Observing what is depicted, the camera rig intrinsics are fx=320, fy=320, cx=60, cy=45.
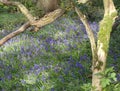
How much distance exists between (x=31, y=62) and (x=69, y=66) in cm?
94

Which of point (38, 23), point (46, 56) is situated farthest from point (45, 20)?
point (46, 56)

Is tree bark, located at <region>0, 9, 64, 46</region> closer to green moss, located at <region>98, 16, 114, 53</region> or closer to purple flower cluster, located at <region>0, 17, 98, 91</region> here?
green moss, located at <region>98, 16, 114, 53</region>

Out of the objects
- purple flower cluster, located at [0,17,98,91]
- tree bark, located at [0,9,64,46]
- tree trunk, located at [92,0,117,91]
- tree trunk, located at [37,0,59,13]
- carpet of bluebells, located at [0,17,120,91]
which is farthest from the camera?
purple flower cluster, located at [0,17,98,91]

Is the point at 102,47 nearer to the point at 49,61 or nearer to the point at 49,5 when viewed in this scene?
the point at 49,5

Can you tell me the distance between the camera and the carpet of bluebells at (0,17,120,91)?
6250mm

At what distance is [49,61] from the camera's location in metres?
7.39

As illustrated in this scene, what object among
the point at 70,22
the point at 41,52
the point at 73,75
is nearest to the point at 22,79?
the point at 73,75

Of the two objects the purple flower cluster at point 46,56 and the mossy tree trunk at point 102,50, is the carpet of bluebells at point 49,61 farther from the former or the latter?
the mossy tree trunk at point 102,50

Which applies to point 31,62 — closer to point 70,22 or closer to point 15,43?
point 15,43

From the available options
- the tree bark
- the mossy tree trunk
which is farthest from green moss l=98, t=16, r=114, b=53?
the tree bark

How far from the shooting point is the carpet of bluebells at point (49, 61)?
625cm

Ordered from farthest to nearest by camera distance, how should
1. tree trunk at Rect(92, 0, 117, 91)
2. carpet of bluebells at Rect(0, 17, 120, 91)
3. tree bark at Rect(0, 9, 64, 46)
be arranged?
carpet of bluebells at Rect(0, 17, 120, 91)
tree trunk at Rect(92, 0, 117, 91)
tree bark at Rect(0, 9, 64, 46)

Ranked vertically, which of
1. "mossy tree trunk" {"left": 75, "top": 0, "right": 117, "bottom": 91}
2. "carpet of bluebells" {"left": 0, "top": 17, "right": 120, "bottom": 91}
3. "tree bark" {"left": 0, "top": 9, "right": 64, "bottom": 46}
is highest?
"tree bark" {"left": 0, "top": 9, "right": 64, "bottom": 46}

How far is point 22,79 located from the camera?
650cm
